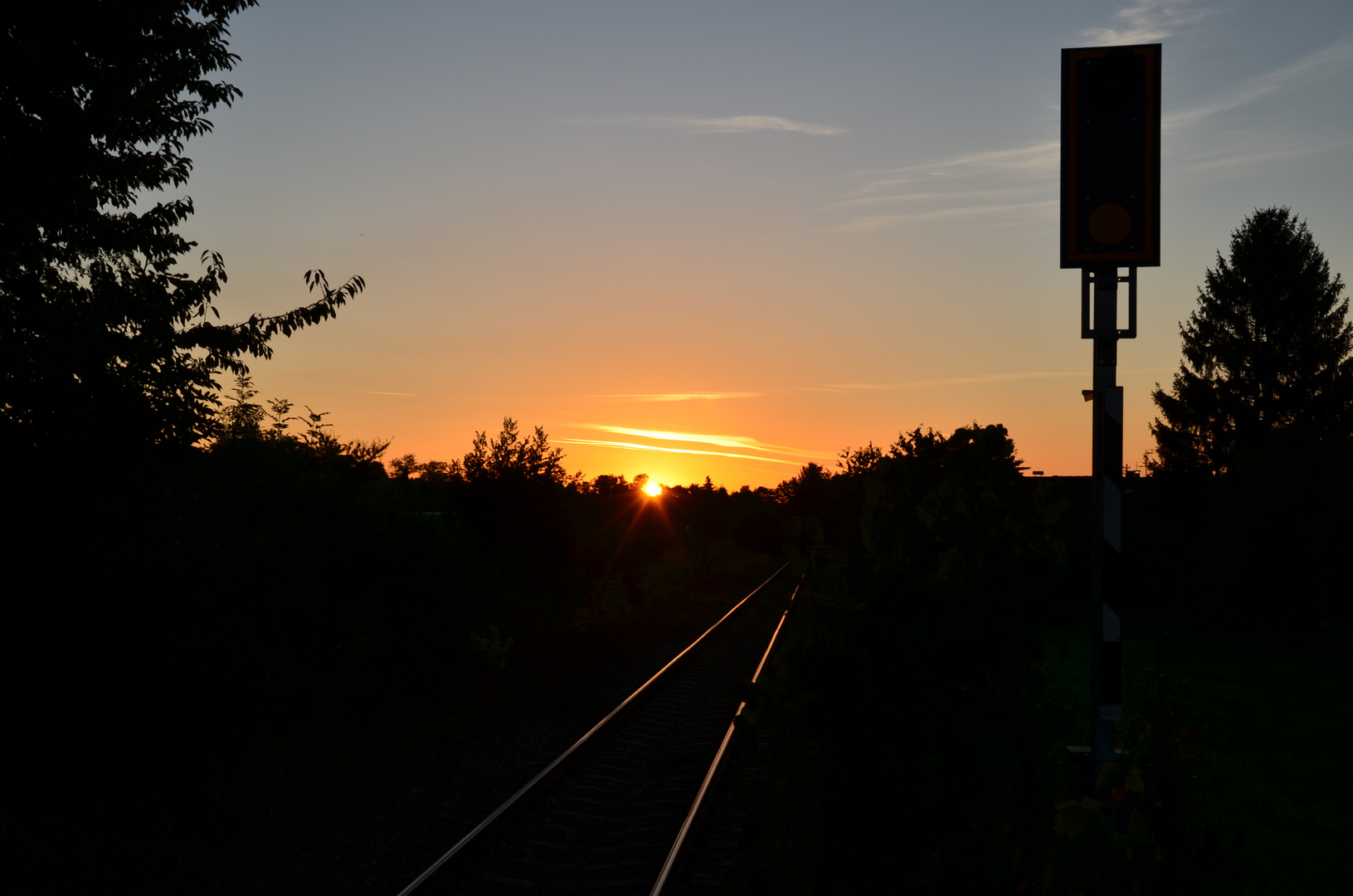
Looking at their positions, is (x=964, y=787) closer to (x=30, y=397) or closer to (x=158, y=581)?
(x=158, y=581)

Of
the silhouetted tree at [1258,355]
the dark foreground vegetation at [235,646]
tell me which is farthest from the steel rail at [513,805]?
the silhouetted tree at [1258,355]

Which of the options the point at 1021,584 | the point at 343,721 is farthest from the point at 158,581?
the point at 1021,584

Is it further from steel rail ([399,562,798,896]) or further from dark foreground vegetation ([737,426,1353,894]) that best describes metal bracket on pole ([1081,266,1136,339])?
steel rail ([399,562,798,896])

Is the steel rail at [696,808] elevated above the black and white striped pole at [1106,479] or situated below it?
below

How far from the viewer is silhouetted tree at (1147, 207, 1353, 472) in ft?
155

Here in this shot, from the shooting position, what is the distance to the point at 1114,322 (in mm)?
4738

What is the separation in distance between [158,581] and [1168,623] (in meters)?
40.2

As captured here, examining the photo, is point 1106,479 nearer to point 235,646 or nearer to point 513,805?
point 513,805

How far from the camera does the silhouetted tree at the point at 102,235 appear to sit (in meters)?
6.92

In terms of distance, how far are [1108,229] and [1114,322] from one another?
468mm

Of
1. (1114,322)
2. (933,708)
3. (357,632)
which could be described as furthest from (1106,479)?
(357,632)

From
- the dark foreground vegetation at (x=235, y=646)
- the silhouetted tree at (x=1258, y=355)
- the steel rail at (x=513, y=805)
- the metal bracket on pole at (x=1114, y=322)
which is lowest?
the steel rail at (x=513, y=805)

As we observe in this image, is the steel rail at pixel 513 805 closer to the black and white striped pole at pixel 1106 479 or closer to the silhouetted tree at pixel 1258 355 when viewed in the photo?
the black and white striped pole at pixel 1106 479

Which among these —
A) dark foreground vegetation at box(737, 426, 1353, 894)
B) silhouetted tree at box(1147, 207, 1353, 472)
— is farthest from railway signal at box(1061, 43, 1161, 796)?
silhouetted tree at box(1147, 207, 1353, 472)
